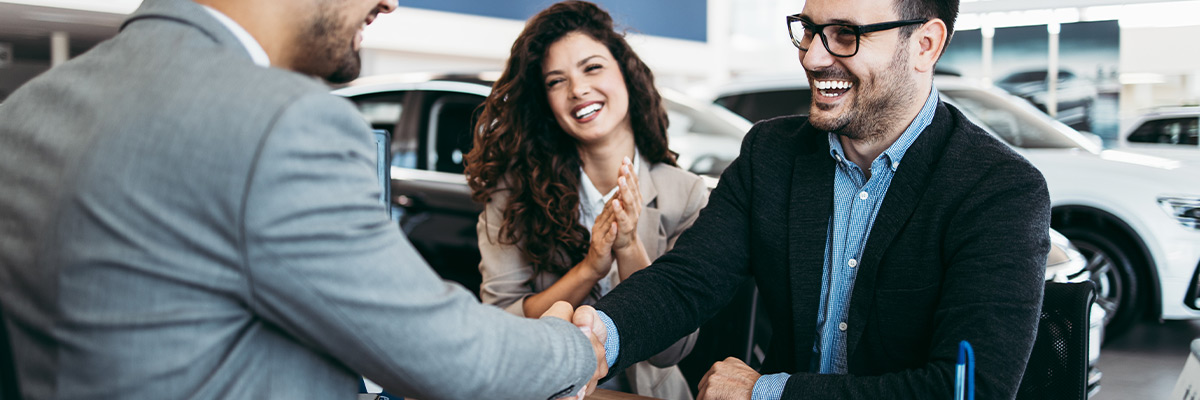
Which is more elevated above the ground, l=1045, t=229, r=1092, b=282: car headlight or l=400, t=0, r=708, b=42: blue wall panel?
l=400, t=0, r=708, b=42: blue wall panel

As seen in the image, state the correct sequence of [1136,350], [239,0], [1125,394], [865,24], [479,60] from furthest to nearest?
[479,60]
[1136,350]
[1125,394]
[865,24]
[239,0]

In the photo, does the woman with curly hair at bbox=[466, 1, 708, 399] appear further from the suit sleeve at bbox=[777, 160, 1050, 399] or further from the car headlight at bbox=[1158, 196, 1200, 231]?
the car headlight at bbox=[1158, 196, 1200, 231]

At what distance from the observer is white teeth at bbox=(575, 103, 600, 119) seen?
102 inches

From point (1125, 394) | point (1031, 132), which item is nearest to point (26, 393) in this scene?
point (1125, 394)

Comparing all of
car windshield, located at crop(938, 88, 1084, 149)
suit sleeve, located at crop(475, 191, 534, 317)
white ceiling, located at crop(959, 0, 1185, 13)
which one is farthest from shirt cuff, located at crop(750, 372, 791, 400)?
white ceiling, located at crop(959, 0, 1185, 13)

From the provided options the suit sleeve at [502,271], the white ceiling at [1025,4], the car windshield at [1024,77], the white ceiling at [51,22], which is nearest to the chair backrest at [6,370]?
the suit sleeve at [502,271]

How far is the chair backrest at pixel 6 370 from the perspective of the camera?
0.96 m

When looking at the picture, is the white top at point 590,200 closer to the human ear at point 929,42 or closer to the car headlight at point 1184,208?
the human ear at point 929,42

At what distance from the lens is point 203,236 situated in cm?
97

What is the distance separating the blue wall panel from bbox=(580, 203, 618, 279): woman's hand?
784 centimetres

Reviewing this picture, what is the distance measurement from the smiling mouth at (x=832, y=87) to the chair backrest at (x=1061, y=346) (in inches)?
22.5

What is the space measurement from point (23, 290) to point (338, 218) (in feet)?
1.23

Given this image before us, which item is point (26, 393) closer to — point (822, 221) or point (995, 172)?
point (822, 221)

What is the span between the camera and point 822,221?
6.28ft
